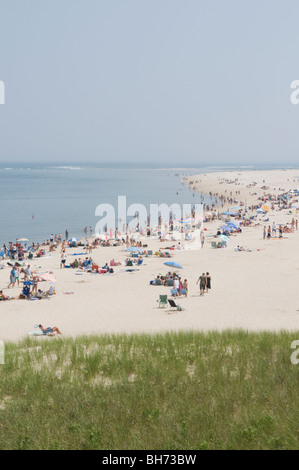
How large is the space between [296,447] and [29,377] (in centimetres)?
414

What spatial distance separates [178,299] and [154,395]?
1224 cm

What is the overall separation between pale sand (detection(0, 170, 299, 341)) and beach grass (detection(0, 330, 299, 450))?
8.59ft

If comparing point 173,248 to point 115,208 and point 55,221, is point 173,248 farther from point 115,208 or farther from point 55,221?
point 115,208

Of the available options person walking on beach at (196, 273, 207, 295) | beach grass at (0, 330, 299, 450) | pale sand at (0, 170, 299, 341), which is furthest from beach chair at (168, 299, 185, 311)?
beach grass at (0, 330, 299, 450)

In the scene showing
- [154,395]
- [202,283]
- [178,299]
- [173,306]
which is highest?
[154,395]

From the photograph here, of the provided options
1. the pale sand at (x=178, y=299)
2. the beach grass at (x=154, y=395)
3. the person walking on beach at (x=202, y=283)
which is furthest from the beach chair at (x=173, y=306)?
the beach grass at (x=154, y=395)

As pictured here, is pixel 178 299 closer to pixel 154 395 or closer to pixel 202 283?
pixel 202 283

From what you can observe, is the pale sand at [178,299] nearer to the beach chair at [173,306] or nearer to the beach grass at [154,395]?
the beach chair at [173,306]

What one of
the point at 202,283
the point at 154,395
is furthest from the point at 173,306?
the point at 154,395

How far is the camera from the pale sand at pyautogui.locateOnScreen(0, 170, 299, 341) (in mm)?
14488

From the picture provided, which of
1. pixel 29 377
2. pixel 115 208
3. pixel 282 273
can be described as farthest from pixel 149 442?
pixel 115 208

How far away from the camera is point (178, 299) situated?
61.5ft

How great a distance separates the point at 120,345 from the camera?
29.3ft

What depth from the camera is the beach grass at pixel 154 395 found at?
18.2ft
